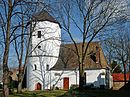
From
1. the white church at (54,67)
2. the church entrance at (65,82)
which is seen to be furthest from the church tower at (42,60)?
the church entrance at (65,82)

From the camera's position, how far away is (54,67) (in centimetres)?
5634

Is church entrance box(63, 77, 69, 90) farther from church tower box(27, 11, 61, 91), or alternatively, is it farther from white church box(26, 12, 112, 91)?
church tower box(27, 11, 61, 91)

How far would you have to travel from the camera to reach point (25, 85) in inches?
2270

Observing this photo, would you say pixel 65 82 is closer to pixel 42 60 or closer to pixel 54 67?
pixel 54 67

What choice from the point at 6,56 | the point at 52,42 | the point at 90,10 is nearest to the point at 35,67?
the point at 52,42

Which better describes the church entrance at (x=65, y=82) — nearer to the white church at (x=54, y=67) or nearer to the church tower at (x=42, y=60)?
the white church at (x=54, y=67)

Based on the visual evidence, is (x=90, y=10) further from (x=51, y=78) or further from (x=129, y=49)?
(x=129, y=49)

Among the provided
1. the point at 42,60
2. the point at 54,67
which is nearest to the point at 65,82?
the point at 54,67

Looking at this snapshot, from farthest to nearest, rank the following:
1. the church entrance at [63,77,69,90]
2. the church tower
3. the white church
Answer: the church tower < the church entrance at [63,77,69,90] < the white church

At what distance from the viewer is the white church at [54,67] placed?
53594mm

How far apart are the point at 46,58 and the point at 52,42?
3347mm

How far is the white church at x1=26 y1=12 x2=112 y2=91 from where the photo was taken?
53.6m

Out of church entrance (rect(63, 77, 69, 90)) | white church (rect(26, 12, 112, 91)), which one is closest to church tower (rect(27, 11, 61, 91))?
white church (rect(26, 12, 112, 91))

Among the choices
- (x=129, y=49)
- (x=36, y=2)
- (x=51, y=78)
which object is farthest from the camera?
(x=129, y=49)
